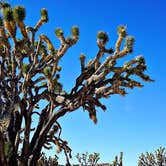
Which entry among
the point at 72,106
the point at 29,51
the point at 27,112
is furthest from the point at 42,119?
the point at 29,51

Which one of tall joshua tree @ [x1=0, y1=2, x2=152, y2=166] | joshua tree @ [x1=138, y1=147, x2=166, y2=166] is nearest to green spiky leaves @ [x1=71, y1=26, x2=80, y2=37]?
tall joshua tree @ [x1=0, y1=2, x2=152, y2=166]

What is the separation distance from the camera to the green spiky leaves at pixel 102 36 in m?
10.5

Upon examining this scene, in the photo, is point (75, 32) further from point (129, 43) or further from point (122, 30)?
point (129, 43)

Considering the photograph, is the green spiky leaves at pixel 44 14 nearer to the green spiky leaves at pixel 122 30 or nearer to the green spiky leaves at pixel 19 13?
the green spiky leaves at pixel 19 13

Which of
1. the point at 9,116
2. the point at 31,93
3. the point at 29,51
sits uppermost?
the point at 29,51

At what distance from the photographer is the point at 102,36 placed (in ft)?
34.5

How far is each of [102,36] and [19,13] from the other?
2.37 m

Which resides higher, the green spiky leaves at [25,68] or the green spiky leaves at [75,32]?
the green spiky leaves at [75,32]

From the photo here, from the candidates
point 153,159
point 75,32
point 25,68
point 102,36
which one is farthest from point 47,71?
point 153,159

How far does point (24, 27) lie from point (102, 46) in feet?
7.28

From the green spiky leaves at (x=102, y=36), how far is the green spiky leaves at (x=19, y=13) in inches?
83.7

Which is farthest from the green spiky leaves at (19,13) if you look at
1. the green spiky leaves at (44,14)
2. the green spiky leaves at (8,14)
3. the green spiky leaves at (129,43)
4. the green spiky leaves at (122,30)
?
the green spiky leaves at (129,43)

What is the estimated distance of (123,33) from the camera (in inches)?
405

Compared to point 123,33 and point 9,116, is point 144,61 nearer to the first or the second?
point 123,33
